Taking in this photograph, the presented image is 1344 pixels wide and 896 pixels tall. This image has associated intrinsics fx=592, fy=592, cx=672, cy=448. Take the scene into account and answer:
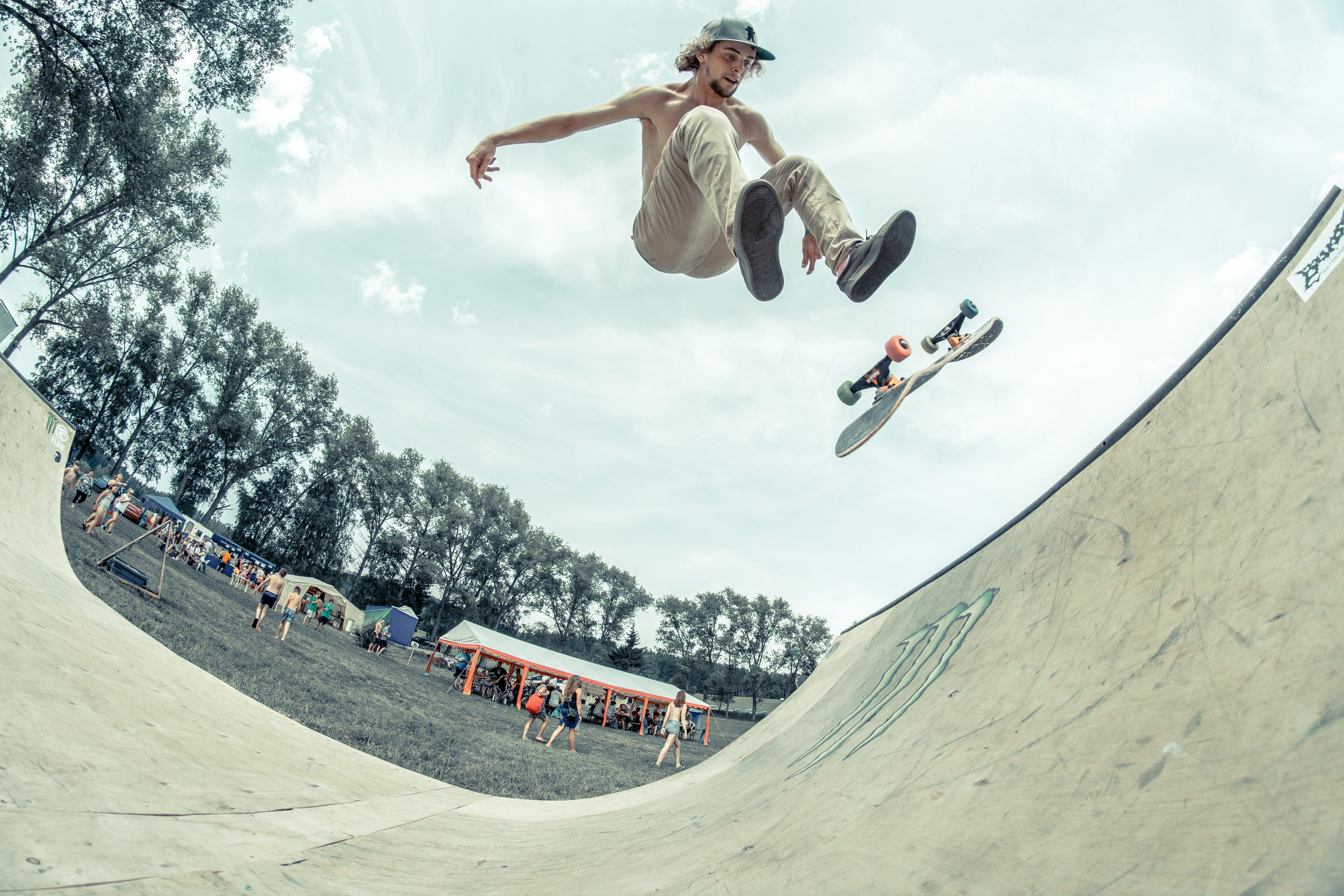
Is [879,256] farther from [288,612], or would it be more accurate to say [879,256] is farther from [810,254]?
[288,612]

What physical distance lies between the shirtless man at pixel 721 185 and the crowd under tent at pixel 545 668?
53.6ft

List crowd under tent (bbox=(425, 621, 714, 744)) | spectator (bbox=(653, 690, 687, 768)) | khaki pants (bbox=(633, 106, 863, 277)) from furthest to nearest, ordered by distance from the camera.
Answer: crowd under tent (bbox=(425, 621, 714, 744)) → spectator (bbox=(653, 690, 687, 768)) → khaki pants (bbox=(633, 106, 863, 277))

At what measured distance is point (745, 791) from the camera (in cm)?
235

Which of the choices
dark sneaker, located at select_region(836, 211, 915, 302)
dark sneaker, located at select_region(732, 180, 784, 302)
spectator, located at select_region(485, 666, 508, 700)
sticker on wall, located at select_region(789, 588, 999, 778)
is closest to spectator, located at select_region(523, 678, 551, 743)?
sticker on wall, located at select_region(789, 588, 999, 778)

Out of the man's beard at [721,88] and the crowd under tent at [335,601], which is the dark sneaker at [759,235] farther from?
the crowd under tent at [335,601]

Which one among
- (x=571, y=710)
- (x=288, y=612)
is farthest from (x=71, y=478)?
(x=571, y=710)

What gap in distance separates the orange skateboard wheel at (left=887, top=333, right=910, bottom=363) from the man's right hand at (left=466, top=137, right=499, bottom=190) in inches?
96.0

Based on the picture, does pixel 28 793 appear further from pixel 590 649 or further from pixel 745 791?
pixel 590 649

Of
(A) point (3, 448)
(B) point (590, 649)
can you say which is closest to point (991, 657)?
(A) point (3, 448)

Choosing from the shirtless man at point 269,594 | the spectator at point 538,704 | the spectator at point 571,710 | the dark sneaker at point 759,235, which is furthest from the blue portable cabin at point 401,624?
the dark sneaker at point 759,235

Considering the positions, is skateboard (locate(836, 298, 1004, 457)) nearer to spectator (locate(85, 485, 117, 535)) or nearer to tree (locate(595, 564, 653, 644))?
spectator (locate(85, 485, 117, 535))

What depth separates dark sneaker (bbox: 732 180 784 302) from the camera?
85.4 inches

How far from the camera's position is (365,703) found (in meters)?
7.41

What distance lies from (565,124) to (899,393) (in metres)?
2.48
